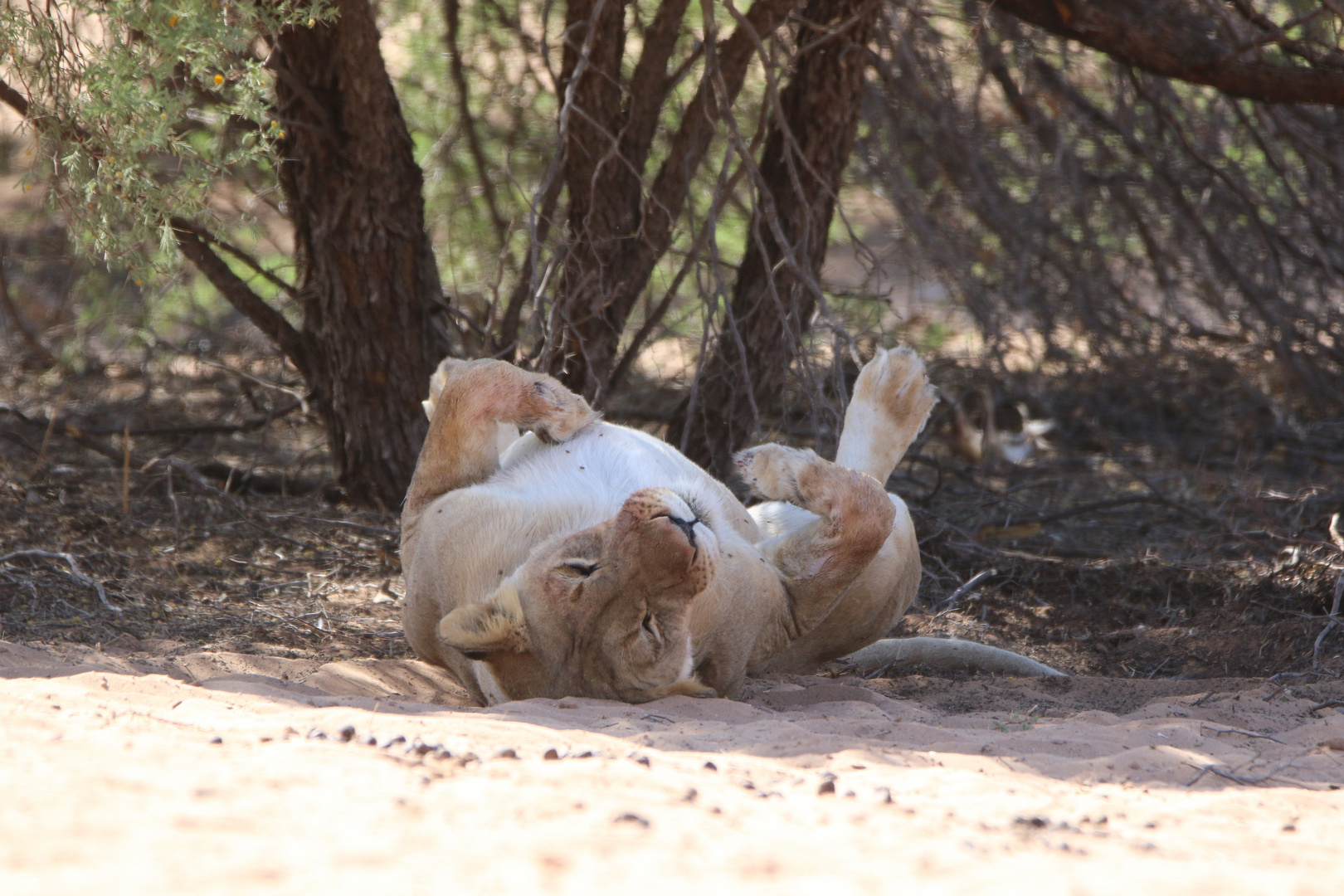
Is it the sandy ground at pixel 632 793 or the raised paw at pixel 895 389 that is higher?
the raised paw at pixel 895 389

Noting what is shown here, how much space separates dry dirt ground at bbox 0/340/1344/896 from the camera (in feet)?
5.98

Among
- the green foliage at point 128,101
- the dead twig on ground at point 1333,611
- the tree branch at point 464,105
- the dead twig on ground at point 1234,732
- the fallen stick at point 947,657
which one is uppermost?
the tree branch at point 464,105

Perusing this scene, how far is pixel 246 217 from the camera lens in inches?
146

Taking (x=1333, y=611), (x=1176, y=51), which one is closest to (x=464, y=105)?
(x=1176, y=51)

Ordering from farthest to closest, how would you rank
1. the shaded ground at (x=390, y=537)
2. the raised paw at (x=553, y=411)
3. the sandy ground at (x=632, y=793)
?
the shaded ground at (x=390, y=537) → the raised paw at (x=553, y=411) → the sandy ground at (x=632, y=793)

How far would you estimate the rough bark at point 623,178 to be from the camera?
4824 millimetres

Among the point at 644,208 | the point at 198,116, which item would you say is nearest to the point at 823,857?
the point at 644,208

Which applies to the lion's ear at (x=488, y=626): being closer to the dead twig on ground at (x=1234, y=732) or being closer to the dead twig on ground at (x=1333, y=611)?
the dead twig on ground at (x=1234, y=732)

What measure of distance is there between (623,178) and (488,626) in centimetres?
245

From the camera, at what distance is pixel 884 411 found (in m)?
4.41

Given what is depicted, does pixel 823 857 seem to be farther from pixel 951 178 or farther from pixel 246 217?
pixel 951 178

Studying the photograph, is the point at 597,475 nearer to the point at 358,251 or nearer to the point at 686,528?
the point at 686,528

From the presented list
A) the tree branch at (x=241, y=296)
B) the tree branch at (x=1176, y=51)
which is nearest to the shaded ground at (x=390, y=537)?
the tree branch at (x=241, y=296)

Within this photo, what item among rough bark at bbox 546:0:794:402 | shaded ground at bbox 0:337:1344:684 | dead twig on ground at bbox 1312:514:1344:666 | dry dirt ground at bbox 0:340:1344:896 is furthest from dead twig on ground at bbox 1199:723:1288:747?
rough bark at bbox 546:0:794:402
